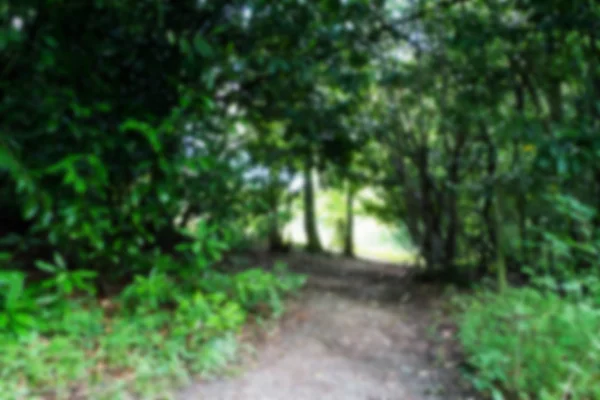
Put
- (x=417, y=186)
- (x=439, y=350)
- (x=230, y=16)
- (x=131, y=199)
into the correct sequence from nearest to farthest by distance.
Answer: (x=131, y=199), (x=439, y=350), (x=230, y=16), (x=417, y=186)

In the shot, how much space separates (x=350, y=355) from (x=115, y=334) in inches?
58.2

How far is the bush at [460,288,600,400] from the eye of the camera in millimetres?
1951

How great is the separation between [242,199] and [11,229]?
2.14 meters

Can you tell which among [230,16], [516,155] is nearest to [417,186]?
[516,155]

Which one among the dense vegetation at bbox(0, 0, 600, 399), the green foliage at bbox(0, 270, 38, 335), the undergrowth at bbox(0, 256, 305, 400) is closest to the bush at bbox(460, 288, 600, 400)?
the dense vegetation at bbox(0, 0, 600, 399)

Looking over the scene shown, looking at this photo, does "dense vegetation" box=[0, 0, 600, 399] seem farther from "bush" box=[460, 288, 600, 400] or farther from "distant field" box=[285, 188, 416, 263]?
"distant field" box=[285, 188, 416, 263]

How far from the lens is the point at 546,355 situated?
210 cm

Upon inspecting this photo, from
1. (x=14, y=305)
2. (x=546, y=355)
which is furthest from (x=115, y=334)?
(x=546, y=355)

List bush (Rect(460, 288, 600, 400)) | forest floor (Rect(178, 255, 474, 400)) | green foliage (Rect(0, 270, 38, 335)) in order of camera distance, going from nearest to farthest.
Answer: bush (Rect(460, 288, 600, 400)) < green foliage (Rect(0, 270, 38, 335)) < forest floor (Rect(178, 255, 474, 400))

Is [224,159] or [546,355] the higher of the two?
[224,159]

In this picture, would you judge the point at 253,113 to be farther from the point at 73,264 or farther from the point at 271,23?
the point at 73,264

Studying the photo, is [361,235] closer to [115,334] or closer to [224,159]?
[224,159]

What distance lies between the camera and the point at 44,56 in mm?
2516

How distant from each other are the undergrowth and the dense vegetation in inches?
0.5
